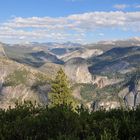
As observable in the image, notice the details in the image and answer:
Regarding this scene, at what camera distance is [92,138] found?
444 inches

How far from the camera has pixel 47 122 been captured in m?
13.9

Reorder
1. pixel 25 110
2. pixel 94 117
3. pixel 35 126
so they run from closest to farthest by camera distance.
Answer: pixel 35 126 → pixel 94 117 → pixel 25 110

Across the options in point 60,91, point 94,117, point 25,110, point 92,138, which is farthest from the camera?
point 60,91

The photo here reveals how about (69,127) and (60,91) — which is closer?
(69,127)

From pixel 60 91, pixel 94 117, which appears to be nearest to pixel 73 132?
pixel 94 117

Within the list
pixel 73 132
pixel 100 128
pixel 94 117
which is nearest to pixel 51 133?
pixel 73 132

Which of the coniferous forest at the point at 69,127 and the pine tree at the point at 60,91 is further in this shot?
the pine tree at the point at 60,91

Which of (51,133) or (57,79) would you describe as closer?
(51,133)

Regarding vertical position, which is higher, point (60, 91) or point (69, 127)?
point (60, 91)

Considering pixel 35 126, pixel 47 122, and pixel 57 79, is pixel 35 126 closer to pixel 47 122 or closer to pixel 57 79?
pixel 47 122

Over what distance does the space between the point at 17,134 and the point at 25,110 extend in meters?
3.36

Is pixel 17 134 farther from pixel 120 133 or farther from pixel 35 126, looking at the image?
pixel 120 133

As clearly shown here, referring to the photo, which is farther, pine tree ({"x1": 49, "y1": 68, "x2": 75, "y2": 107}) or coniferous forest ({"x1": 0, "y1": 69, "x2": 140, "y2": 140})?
pine tree ({"x1": 49, "y1": 68, "x2": 75, "y2": 107})

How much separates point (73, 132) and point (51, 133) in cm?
80
